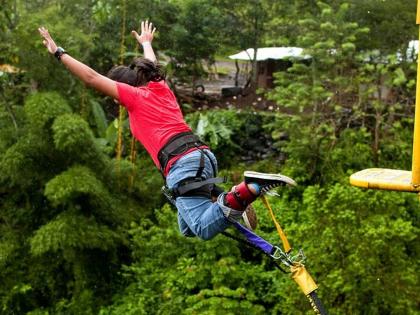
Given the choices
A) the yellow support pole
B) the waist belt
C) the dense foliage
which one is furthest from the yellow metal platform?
the dense foliage

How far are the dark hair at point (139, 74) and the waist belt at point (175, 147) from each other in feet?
1.30

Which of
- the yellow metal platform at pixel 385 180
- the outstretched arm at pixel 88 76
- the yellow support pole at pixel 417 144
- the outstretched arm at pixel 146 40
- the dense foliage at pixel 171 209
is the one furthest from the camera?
the dense foliage at pixel 171 209

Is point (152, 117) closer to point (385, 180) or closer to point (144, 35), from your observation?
point (144, 35)

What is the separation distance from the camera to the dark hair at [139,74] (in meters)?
3.59

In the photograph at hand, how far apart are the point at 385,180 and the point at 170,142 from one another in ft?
4.39

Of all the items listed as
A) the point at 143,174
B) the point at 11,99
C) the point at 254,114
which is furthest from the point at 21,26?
the point at 254,114

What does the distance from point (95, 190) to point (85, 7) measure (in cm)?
357

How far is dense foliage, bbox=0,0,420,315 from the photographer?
19.2 feet

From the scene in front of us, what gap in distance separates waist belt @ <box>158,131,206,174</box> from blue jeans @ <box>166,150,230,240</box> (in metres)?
0.04

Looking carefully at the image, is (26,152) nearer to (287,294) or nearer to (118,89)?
(287,294)

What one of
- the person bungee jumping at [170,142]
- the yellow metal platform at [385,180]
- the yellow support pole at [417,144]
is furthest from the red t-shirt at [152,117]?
the yellow support pole at [417,144]

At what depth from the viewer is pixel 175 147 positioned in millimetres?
3475

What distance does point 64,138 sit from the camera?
23.6 feet

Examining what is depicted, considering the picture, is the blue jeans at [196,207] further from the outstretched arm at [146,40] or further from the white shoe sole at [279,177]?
the outstretched arm at [146,40]
